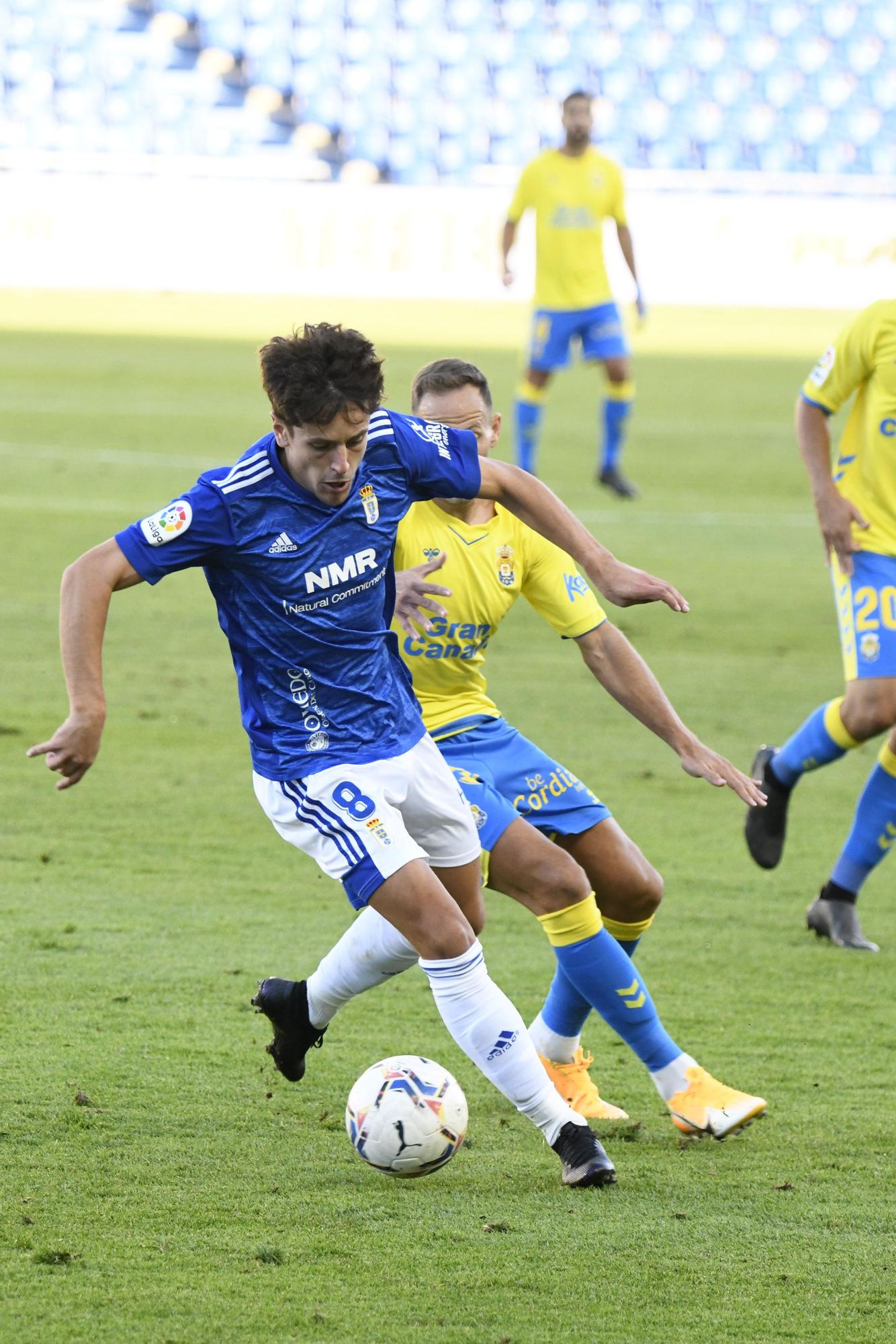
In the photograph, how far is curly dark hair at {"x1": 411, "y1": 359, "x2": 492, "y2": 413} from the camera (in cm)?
425

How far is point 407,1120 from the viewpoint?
348cm

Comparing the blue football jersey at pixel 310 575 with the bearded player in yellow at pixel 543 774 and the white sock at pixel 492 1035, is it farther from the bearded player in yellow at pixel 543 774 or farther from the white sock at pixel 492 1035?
the white sock at pixel 492 1035

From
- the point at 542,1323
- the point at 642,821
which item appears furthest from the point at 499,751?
the point at 642,821

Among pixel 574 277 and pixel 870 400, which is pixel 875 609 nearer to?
pixel 870 400

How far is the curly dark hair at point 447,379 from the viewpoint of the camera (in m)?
4.25

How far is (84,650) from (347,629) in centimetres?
57

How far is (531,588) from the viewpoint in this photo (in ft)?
13.8

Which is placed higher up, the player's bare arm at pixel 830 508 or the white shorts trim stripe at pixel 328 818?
the player's bare arm at pixel 830 508

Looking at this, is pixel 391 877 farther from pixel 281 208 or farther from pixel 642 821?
pixel 281 208

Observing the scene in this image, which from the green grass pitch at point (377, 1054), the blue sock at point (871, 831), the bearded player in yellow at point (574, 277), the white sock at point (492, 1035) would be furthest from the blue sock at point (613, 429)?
the white sock at point (492, 1035)

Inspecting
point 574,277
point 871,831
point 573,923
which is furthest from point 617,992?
point 574,277

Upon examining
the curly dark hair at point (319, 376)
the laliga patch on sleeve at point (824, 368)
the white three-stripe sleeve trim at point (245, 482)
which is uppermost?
the curly dark hair at point (319, 376)

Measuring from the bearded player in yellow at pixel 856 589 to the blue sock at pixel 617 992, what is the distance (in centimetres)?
159

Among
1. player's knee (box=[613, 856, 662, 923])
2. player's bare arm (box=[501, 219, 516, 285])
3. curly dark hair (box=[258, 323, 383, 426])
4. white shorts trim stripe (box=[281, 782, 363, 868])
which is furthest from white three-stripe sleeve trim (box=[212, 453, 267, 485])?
player's bare arm (box=[501, 219, 516, 285])
